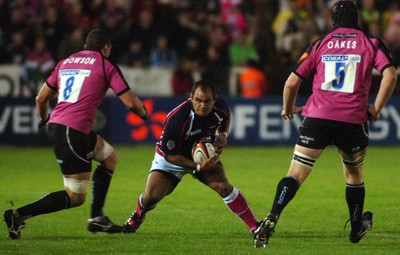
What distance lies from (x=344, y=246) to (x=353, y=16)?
202 centimetres

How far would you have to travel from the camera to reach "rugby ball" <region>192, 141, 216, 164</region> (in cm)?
911

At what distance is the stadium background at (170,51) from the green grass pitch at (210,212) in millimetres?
1499

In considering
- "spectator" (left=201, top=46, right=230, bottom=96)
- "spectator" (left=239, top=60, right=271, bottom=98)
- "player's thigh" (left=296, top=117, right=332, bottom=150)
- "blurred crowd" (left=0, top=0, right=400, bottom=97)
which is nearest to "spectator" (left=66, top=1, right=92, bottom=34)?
"blurred crowd" (left=0, top=0, right=400, bottom=97)

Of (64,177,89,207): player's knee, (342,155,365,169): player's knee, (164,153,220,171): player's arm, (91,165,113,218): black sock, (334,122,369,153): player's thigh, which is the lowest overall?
(91,165,113,218): black sock

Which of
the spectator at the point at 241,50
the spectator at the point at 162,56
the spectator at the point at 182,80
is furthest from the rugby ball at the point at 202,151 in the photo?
the spectator at the point at 241,50

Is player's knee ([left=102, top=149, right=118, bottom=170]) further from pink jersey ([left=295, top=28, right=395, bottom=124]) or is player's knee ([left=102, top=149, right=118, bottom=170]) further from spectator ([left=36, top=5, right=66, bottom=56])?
spectator ([left=36, top=5, right=66, bottom=56])

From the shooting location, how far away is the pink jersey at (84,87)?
364 inches

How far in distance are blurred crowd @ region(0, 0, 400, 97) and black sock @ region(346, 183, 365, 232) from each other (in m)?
10.9

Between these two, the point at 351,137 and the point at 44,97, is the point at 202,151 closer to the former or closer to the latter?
the point at 351,137

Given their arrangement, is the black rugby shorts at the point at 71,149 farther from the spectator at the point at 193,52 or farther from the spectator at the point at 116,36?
the spectator at the point at 116,36

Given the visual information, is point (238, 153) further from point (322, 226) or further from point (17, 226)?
point (17, 226)

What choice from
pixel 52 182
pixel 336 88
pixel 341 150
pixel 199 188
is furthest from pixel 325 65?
pixel 52 182

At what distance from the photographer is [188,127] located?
9.24 m

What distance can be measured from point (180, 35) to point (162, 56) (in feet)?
2.58
